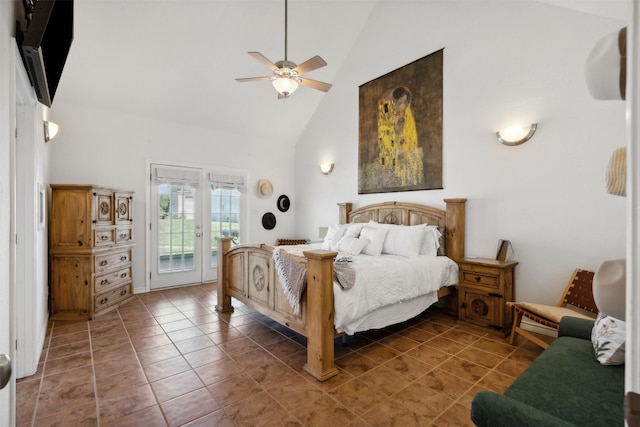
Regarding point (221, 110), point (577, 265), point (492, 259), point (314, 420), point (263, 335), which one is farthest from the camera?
point (221, 110)

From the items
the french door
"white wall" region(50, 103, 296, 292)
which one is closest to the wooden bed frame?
the french door

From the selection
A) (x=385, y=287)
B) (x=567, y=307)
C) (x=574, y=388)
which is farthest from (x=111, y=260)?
(x=567, y=307)

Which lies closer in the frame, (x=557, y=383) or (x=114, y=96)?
(x=557, y=383)

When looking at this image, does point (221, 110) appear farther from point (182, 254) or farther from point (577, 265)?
point (577, 265)

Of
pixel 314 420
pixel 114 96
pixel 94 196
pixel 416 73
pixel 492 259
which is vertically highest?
pixel 416 73

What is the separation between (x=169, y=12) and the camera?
3.64 m

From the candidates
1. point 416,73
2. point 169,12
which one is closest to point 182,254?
point 169,12

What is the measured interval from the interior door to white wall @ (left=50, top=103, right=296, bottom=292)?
163 mm

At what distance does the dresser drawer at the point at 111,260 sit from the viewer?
3789mm

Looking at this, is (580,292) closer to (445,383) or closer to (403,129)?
(445,383)

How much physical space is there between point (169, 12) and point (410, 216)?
403 cm

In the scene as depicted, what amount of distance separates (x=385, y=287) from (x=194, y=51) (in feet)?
13.3

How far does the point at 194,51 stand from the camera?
423 centimetres

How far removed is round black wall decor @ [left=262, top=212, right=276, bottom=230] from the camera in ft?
20.5
